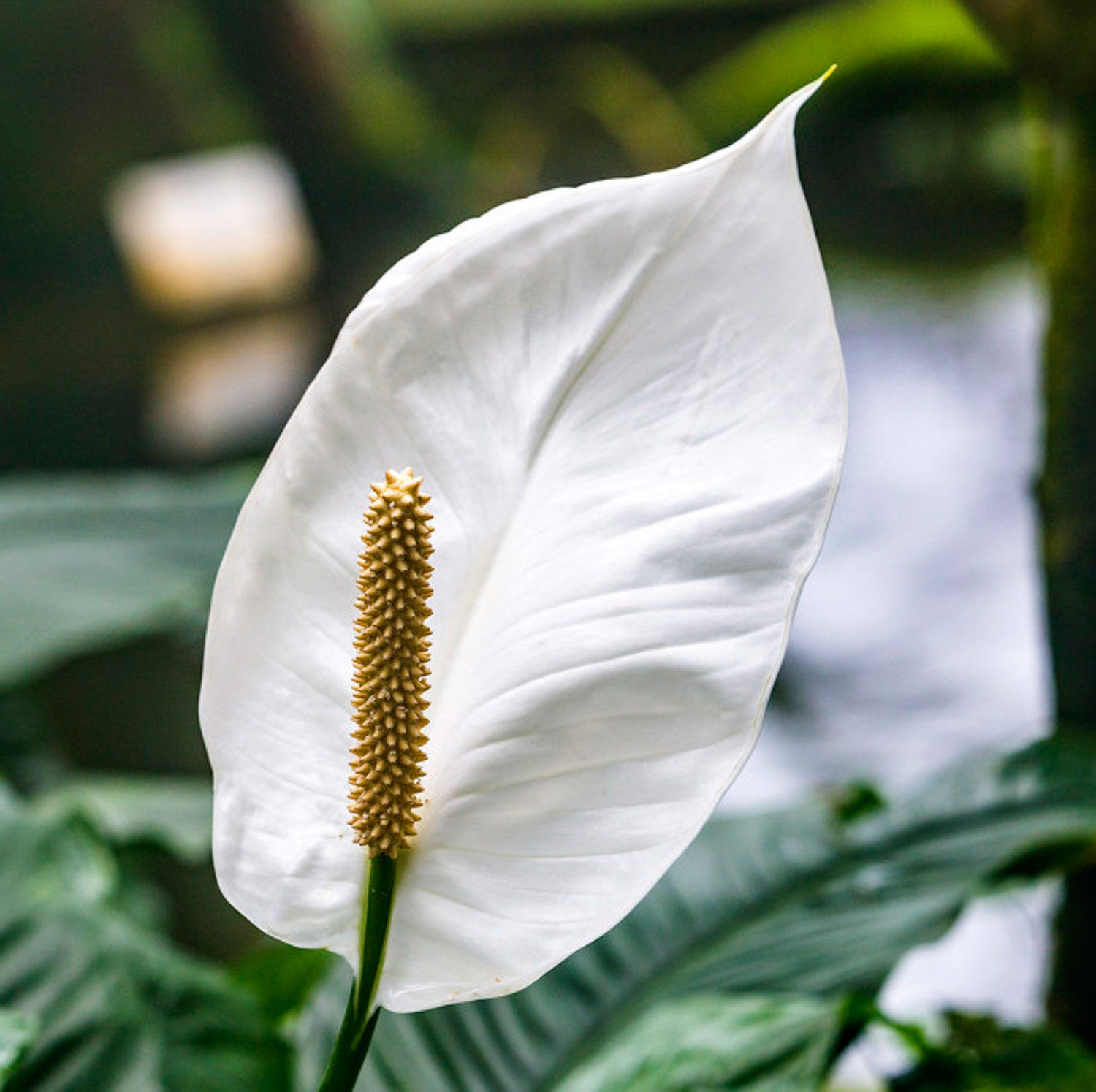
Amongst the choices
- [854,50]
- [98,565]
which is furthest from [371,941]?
[854,50]

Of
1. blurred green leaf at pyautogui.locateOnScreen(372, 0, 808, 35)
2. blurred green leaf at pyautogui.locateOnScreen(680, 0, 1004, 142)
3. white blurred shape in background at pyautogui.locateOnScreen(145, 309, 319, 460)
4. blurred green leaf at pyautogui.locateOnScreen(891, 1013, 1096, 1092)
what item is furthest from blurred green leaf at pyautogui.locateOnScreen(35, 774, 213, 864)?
blurred green leaf at pyautogui.locateOnScreen(372, 0, 808, 35)

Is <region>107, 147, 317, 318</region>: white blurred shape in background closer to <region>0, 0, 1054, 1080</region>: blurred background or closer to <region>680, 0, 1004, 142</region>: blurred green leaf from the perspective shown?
<region>0, 0, 1054, 1080</region>: blurred background

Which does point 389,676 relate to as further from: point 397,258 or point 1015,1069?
point 397,258

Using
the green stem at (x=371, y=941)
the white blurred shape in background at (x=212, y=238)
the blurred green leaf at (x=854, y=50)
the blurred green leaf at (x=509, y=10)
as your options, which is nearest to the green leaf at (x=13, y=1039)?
the green stem at (x=371, y=941)

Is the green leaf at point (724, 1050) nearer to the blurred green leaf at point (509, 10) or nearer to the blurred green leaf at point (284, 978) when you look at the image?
the blurred green leaf at point (284, 978)

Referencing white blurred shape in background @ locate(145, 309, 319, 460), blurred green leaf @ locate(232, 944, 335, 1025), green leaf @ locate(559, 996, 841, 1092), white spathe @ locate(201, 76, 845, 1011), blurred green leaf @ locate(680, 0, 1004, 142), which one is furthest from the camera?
blurred green leaf @ locate(680, 0, 1004, 142)

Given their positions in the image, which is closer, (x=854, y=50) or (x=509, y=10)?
(x=854, y=50)

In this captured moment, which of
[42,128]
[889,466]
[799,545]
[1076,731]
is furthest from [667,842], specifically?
[42,128]

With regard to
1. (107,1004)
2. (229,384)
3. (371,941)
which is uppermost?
(371,941)
